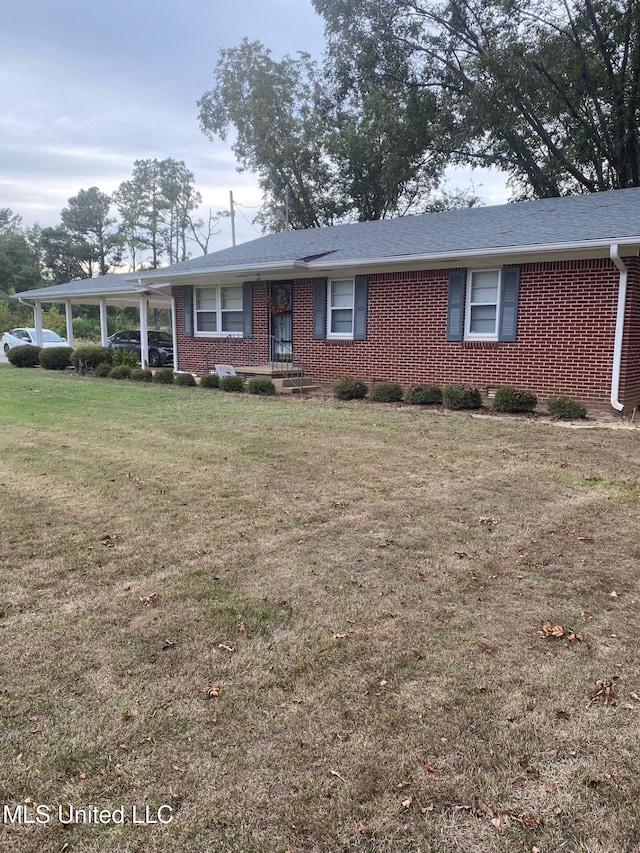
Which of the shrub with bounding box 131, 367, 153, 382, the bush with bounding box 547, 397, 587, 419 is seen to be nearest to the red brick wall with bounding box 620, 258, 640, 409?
the bush with bounding box 547, 397, 587, 419

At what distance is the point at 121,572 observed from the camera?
380cm

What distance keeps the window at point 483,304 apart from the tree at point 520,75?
1270 cm

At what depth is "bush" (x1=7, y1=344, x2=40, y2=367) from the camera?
2095 cm

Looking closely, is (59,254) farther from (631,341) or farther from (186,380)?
(631,341)

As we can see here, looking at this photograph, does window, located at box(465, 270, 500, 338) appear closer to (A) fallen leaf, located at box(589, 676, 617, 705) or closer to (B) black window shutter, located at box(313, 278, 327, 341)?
(B) black window shutter, located at box(313, 278, 327, 341)

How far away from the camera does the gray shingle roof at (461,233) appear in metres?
→ 10.8

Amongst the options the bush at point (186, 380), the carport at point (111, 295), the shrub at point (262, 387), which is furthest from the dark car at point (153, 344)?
the shrub at point (262, 387)

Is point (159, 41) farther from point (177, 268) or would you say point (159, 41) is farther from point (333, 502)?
point (333, 502)

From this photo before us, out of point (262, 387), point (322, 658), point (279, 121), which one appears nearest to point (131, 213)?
point (279, 121)

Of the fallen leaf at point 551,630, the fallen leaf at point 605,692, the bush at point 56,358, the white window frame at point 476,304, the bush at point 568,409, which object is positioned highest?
the white window frame at point 476,304

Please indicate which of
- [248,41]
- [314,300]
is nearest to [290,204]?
[248,41]

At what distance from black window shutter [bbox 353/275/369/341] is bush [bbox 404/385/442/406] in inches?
109

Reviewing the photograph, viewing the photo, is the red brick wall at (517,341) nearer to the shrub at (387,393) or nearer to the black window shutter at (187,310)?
the shrub at (387,393)

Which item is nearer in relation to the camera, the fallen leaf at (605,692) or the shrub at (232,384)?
the fallen leaf at (605,692)
